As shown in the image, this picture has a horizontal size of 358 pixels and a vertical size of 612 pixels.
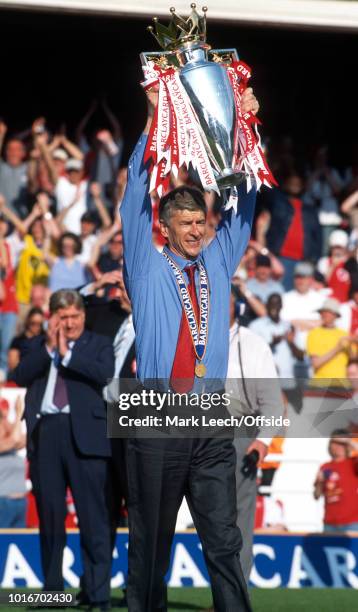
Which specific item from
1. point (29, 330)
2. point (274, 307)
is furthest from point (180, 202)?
point (274, 307)

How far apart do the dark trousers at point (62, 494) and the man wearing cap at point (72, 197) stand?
565 centimetres

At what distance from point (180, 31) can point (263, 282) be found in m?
7.18

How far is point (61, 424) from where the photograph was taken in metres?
7.98

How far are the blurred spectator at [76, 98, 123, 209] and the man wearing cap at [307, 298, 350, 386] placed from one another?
3.07 meters

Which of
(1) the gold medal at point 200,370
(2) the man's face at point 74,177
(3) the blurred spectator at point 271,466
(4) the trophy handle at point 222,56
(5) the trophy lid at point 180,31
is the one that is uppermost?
(2) the man's face at point 74,177

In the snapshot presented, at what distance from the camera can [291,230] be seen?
1388cm

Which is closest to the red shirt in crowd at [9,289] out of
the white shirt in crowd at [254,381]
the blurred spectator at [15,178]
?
the blurred spectator at [15,178]

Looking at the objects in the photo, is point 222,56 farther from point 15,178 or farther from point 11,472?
point 15,178

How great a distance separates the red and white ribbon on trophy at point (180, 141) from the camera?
5.54 meters

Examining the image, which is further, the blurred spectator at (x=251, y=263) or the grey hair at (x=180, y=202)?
the blurred spectator at (x=251, y=263)

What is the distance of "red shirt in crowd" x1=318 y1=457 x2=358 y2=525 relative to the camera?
9.32 m

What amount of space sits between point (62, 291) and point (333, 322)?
196 inches

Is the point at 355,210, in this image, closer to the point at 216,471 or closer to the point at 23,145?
the point at 23,145

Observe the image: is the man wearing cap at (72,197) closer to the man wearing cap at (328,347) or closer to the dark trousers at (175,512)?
the man wearing cap at (328,347)
